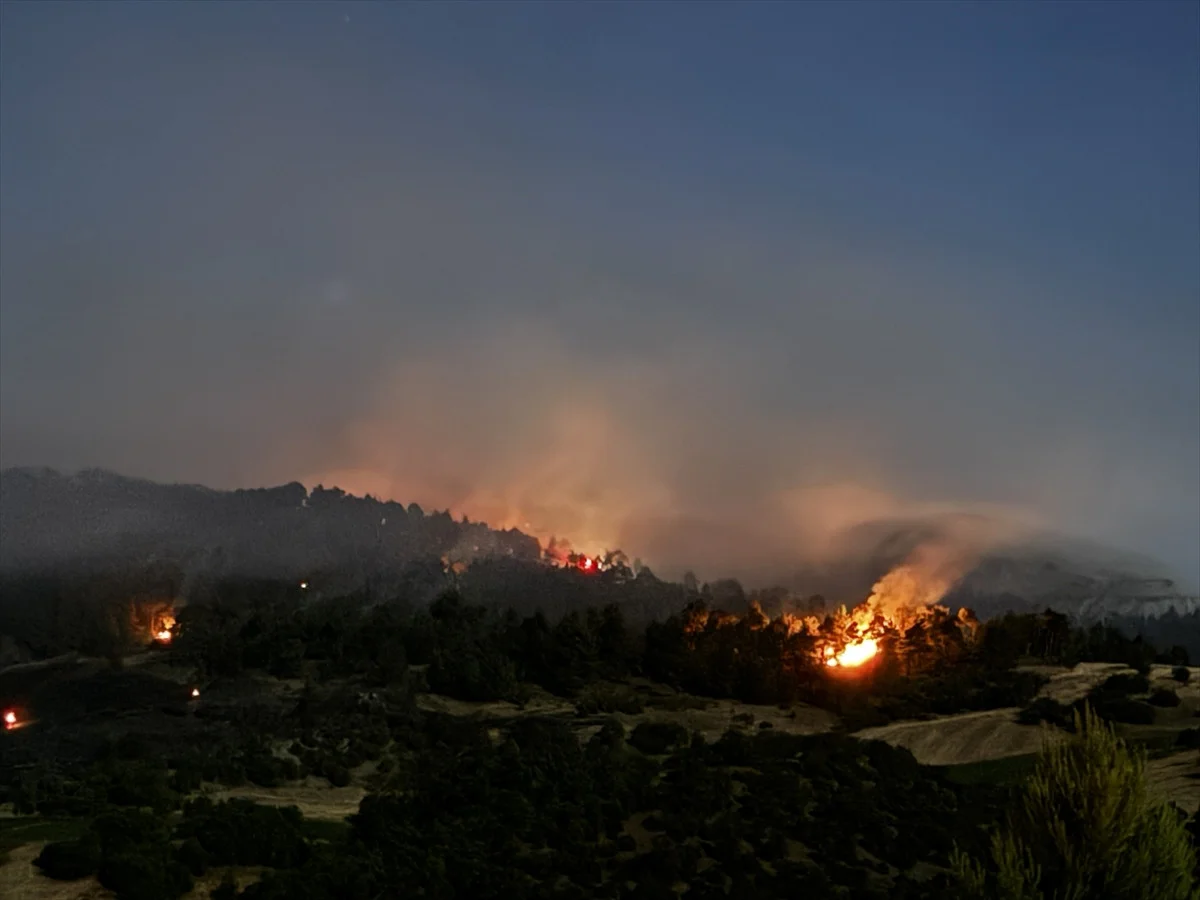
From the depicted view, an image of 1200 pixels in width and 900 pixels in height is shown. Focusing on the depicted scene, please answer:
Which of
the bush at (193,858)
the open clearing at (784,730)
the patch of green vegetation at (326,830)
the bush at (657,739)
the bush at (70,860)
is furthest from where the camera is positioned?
the bush at (657,739)

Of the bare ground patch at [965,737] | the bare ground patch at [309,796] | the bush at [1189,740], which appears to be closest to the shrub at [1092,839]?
the bare ground patch at [309,796]

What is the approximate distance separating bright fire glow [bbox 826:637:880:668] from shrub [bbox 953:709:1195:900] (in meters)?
84.4

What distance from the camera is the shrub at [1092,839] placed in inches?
848

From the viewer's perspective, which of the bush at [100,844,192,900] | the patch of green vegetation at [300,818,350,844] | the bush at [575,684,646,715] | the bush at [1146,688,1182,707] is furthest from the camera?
the bush at [575,684,646,715]

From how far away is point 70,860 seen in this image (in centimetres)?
3584

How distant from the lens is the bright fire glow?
349 ft

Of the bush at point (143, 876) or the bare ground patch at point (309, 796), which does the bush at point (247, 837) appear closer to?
the bush at point (143, 876)

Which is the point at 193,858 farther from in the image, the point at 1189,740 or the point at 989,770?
the point at 1189,740

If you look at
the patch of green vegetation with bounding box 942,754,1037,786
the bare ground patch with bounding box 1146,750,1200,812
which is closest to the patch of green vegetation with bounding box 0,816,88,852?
the bare ground patch with bounding box 1146,750,1200,812

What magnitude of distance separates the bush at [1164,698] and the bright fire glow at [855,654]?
30.2 meters

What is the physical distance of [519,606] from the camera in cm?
17562

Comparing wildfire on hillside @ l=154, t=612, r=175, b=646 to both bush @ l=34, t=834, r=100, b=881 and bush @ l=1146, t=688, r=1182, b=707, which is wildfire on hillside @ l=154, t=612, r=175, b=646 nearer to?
bush @ l=34, t=834, r=100, b=881

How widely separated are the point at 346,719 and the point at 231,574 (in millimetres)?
101928

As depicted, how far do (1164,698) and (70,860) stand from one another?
6970 centimetres
